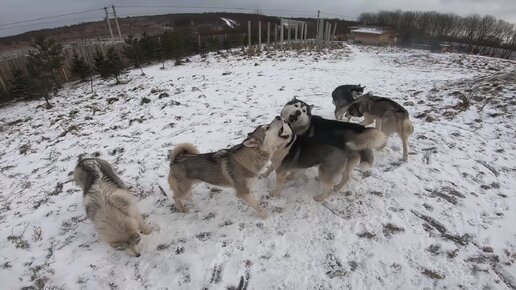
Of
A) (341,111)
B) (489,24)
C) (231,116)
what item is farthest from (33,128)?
(489,24)

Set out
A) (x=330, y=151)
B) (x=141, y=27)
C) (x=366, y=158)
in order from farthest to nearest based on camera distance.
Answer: (x=141, y=27), (x=366, y=158), (x=330, y=151)

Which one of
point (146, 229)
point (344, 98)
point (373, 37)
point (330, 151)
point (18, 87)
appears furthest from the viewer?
point (373, 37)

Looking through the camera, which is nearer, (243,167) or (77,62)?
(243,167)

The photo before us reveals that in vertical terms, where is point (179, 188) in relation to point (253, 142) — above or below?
below

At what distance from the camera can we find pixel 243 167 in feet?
12.9

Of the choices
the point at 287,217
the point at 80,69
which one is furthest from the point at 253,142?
the point at 80,69

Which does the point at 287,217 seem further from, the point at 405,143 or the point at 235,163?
the point at 405,143

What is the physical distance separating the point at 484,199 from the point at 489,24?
91.3 metres

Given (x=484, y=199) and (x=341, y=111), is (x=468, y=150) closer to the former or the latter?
(x=484, y=199)

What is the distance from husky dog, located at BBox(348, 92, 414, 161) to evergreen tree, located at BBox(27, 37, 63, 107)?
44.6 ft

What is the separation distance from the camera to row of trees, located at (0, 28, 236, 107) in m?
13.2

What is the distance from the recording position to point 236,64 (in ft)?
53.9

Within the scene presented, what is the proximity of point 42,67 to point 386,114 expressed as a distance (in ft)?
55.4

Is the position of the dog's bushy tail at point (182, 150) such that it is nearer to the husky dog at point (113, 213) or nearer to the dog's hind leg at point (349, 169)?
the husky dog at point (113, 213)
